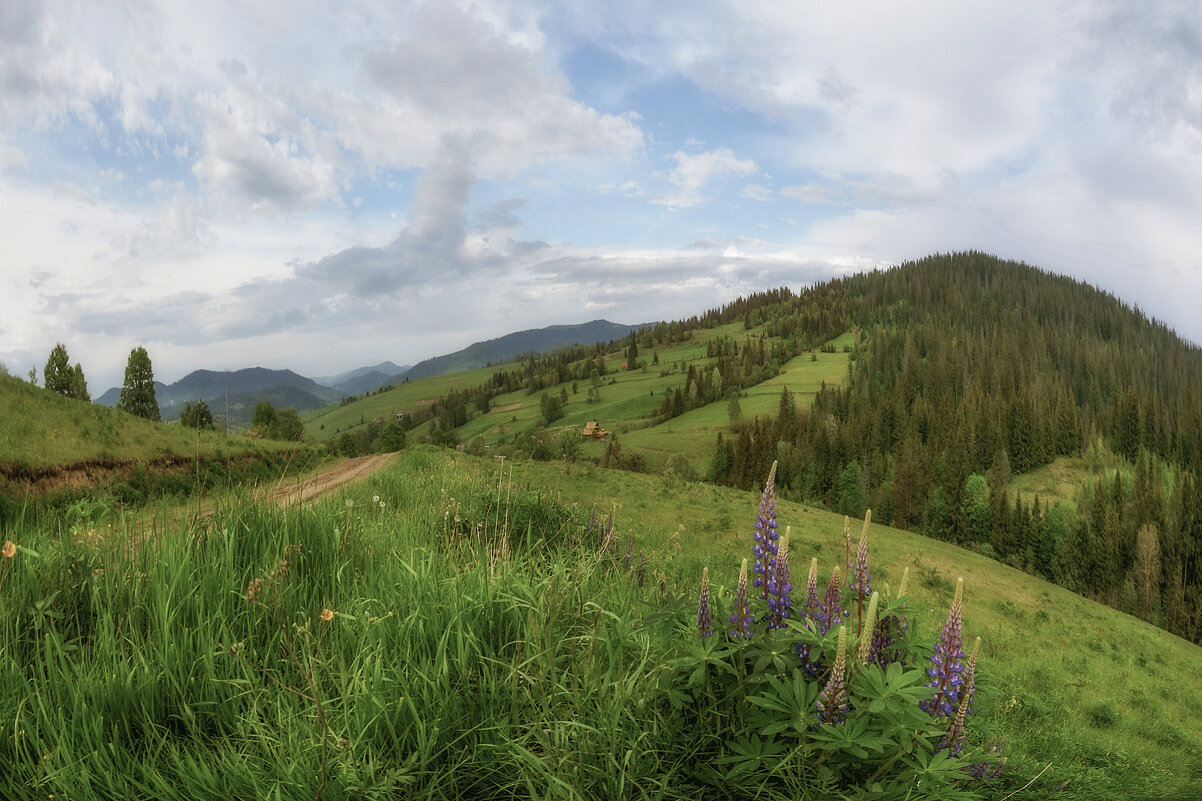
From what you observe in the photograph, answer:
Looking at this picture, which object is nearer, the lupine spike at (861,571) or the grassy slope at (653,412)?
the lupine spike at (861,571)

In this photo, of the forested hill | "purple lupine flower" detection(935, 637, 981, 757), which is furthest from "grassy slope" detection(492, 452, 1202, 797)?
the forested hill

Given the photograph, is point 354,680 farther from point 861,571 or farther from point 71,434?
point 71,434

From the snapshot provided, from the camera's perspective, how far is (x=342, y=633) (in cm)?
391

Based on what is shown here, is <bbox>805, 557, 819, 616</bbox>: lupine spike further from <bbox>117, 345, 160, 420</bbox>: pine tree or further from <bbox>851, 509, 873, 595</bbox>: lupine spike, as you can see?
<bbox>117, 345, 160, 420</bbox>: pine tree

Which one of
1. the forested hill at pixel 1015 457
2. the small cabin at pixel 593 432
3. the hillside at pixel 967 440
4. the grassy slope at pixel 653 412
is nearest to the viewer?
the forested hill at pixel 1015 457

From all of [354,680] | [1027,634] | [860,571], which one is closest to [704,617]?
[860,571]

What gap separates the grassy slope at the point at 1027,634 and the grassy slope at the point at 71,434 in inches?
515

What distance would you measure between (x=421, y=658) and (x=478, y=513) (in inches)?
192

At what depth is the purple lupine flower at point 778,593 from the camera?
3.33m

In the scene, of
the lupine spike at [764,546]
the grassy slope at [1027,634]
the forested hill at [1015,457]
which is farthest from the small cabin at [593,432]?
the lupine spike at [764,546]

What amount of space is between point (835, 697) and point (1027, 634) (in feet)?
97.2

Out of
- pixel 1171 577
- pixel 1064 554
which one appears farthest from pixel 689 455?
pixel 1171 577

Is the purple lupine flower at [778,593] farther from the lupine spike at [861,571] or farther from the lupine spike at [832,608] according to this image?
the lupine spike at [861,571]

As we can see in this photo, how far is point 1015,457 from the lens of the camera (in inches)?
5108
